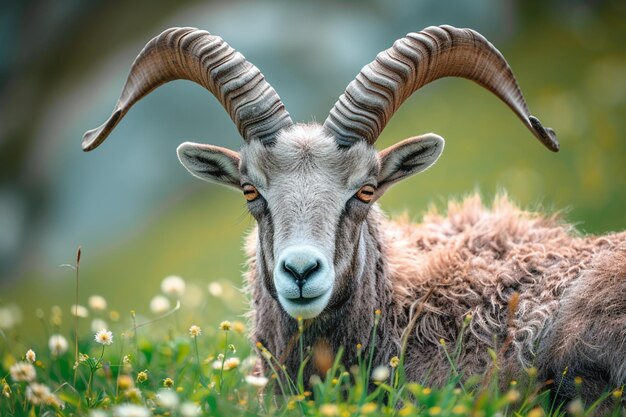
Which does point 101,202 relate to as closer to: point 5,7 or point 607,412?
point 5,7

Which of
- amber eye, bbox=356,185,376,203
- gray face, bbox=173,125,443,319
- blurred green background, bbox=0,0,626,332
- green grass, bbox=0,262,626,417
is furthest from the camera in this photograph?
blurred green background, bbox=0,0,626,332

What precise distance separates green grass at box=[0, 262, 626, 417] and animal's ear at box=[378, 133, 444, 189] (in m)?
1.46

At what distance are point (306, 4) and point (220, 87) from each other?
69.3 ft

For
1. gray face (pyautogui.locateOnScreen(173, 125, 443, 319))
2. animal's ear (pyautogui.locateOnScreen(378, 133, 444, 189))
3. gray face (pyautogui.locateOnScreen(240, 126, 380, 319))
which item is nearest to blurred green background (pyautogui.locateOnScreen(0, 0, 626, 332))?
animal's ear (pyautogui.locateOnScreen(378, 133, 444, 189))

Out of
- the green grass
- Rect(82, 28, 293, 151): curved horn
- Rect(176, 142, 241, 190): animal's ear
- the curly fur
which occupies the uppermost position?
Rect(82, 28, 293, 151): curved horn

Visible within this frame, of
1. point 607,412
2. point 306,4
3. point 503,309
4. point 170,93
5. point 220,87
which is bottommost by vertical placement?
point 607,412

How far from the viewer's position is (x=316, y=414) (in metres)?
5.63

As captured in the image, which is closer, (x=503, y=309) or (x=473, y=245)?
(x=503, y=309)

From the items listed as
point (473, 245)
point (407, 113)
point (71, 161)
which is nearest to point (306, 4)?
point (407, 113)

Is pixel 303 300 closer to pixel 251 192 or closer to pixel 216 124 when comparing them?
pixel 251 192

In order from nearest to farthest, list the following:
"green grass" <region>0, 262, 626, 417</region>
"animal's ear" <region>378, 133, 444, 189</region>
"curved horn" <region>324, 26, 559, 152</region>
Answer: "green grass" <region>0, 262, 626, 417</region> → "curved horn" <region>324, 26, 559, 152</region> → "animal's ear" <region>378, 133, 444, 189</region>

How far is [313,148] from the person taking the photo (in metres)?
7.04

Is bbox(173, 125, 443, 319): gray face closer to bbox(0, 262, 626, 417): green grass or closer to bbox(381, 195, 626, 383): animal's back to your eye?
bbox(0, 262, 626, 417): green grass

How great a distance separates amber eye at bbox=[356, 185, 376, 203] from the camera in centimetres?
708
